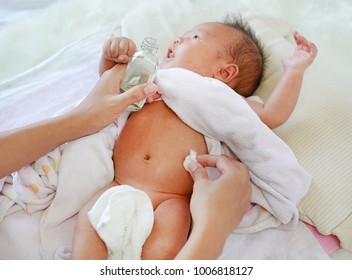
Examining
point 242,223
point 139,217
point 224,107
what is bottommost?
point 242,223

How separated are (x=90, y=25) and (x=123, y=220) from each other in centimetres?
103

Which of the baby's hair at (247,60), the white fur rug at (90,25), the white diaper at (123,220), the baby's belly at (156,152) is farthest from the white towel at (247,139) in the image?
the white fur rug at (90,25)

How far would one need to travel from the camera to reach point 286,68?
47.4 inches

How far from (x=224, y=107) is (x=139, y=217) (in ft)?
1.15

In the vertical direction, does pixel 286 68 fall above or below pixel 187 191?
above

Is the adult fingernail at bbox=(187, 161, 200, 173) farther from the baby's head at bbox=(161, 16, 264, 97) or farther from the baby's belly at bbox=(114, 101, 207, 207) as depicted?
the baby's head at bbox=(161, 16, 264, 97)

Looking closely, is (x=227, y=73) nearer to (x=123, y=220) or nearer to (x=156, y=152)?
(x=156, y=152)

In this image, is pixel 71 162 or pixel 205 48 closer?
pixel 71 162

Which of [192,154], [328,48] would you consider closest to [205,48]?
[192,154]

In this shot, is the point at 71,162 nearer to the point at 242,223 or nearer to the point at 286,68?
the point at 242,223

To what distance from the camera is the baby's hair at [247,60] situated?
1.24 meters

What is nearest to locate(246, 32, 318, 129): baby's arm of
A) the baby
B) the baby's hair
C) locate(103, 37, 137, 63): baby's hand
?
the baby
